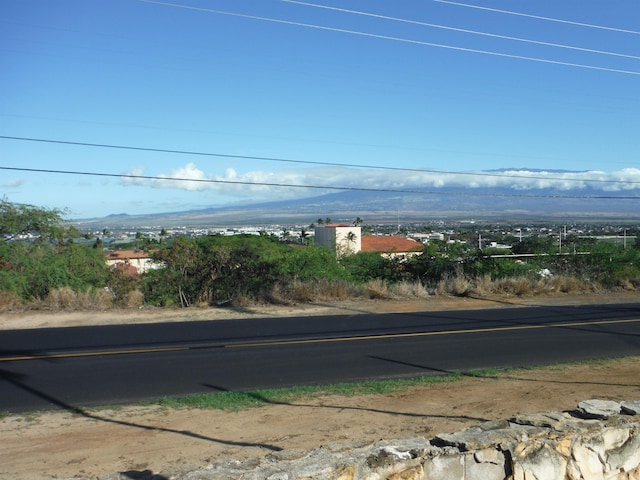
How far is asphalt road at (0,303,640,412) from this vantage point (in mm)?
10852

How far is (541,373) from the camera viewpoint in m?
12.0

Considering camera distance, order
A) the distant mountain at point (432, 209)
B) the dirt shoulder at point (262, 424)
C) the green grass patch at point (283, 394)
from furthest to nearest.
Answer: the distant mountain at point (432, 209), the green grass patch at point (283, 394), the dirt shoulder at point (262, 424)

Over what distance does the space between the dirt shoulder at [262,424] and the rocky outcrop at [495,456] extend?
0.90 metres

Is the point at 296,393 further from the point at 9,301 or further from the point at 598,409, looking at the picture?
the point at 9,301

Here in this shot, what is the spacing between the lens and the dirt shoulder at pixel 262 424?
7.47 meters

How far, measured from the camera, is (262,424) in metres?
8.81

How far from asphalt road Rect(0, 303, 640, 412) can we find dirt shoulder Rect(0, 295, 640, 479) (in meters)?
1.02

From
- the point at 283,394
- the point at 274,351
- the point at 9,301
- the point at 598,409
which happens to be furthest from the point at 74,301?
the point at 598,409

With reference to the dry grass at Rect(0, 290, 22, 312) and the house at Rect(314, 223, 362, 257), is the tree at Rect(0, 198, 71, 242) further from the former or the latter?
the house at Rect(314, 223, 362, 257)

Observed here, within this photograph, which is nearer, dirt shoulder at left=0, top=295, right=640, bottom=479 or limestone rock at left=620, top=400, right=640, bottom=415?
limestone rock at left=620, top=400, right=640, bottom=415

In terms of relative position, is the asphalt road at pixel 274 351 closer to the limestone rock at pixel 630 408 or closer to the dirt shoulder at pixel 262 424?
the dirt shoulder at pixel 262 424

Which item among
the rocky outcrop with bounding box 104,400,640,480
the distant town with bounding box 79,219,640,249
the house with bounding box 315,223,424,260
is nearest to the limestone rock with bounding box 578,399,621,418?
the rocky outcrop with bounding box 104,400,640,480

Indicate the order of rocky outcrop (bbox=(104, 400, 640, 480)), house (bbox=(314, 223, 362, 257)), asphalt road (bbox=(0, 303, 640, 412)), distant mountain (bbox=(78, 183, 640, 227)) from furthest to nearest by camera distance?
distant mountain (bbox=(78, 183, 640, 227)) < house (bbox=(314, 223, 362, 257)) < asphalt road (bbox=(0, 303, 640, 412)) < rocky outcrop (bbox=(104, 400, 640, 480))

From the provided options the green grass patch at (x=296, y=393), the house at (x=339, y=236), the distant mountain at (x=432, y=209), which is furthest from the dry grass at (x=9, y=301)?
the distant mountain at (x=432, y=209)
